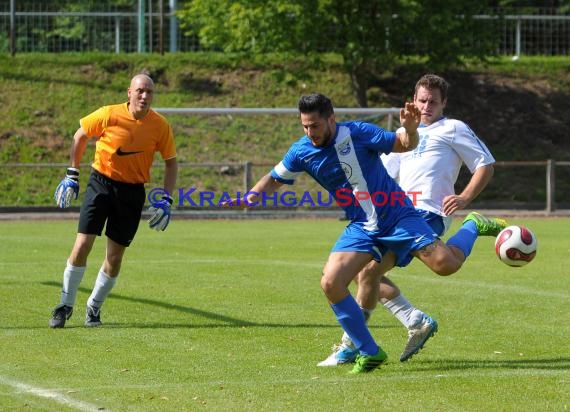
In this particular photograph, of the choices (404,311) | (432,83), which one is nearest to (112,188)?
(404,311)

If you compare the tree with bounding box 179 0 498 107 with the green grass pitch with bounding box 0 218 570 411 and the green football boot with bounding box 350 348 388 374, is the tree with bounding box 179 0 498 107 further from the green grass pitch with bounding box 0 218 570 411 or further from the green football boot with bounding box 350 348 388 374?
the green football boot with bounding box 350 348 388 374

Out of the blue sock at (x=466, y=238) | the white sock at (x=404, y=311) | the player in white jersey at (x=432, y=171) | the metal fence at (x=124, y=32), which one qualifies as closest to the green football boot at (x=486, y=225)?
the blue sock at (x=466, y=238)

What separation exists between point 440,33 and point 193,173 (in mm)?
8403

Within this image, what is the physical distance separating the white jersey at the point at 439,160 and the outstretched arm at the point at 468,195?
0.06m

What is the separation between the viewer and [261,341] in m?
9.27

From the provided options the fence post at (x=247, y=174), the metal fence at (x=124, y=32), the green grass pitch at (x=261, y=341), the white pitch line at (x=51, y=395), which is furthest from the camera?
the metal fence at (x=124, y=32)

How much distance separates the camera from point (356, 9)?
3238 centimetres

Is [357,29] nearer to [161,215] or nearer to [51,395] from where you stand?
[161,215]

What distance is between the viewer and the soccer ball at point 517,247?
28.9ft

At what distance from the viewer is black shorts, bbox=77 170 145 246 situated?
1027 centimetres

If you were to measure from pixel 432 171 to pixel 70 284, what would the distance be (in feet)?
11.7

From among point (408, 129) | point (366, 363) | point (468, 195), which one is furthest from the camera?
point (468, 195)

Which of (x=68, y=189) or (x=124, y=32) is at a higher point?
(x=124, y=32)

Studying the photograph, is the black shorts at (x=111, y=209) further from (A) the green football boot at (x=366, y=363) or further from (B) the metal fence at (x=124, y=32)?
(B) the metal fence at (x=124, y=32)
